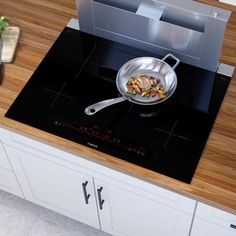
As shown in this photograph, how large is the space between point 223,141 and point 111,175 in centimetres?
38

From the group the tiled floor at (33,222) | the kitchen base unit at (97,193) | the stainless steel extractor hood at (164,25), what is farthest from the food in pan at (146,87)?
the tiled floor at (33,222)

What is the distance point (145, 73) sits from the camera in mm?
1644

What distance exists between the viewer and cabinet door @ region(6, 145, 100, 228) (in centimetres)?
172

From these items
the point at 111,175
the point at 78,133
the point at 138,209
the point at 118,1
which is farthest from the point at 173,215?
the point at 118,1

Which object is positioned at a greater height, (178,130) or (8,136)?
(178,130)

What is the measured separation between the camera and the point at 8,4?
6.10 ft

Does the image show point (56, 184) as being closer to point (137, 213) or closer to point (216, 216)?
point (137, 213)

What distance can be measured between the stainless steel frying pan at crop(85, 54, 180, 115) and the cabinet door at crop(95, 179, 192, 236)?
29 cm

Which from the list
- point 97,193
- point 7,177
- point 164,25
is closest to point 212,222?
point 97,193

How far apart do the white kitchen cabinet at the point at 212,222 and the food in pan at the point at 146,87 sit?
1.29 feet

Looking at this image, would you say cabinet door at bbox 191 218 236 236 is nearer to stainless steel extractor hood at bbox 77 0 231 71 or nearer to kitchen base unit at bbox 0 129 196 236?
kitchen base unit at bbox 0 129 196 236

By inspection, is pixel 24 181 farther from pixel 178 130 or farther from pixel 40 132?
pixel 178 130

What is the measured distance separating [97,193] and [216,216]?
469 mm

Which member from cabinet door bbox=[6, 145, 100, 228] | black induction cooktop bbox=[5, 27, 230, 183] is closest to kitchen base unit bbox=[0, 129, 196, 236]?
cabinet door bbox=[6, 145, 100, 228]
